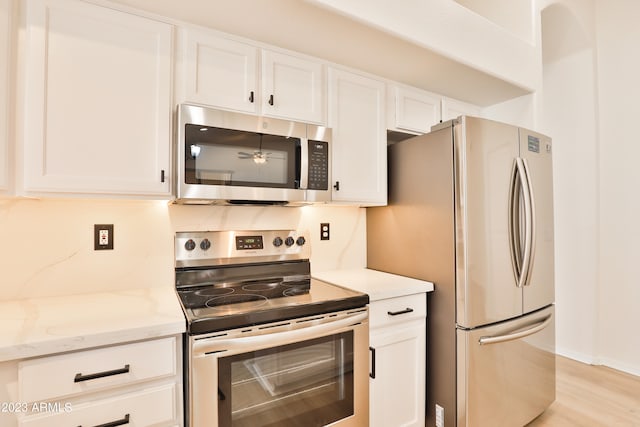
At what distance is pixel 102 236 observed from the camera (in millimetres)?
1566

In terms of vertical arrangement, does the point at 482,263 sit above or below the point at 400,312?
above

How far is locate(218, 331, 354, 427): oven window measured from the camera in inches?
49.2

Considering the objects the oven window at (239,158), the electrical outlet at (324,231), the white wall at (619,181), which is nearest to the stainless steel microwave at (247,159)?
the oven window at (239,158)

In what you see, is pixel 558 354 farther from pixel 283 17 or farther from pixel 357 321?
pixel 283 17

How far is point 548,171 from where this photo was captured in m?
2.03

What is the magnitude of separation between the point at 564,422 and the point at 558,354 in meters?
1.22

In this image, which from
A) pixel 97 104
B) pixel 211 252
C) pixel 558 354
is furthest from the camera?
pixel 558 354

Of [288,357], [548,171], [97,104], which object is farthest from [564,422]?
[97,104]

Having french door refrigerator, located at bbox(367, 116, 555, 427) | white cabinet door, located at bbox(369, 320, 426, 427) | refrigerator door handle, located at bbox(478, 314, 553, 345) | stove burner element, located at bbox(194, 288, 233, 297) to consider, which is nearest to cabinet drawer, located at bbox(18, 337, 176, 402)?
stove burner element, located at bbox(194, 288, 233, 297)

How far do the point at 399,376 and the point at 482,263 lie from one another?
72cm

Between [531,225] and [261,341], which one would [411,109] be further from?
[261,341]

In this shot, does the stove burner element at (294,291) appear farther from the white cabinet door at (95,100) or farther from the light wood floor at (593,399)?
the light wood floor at (593,399)

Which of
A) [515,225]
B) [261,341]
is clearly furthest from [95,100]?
[515,225]

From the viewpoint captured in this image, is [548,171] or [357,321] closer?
[357,321]
